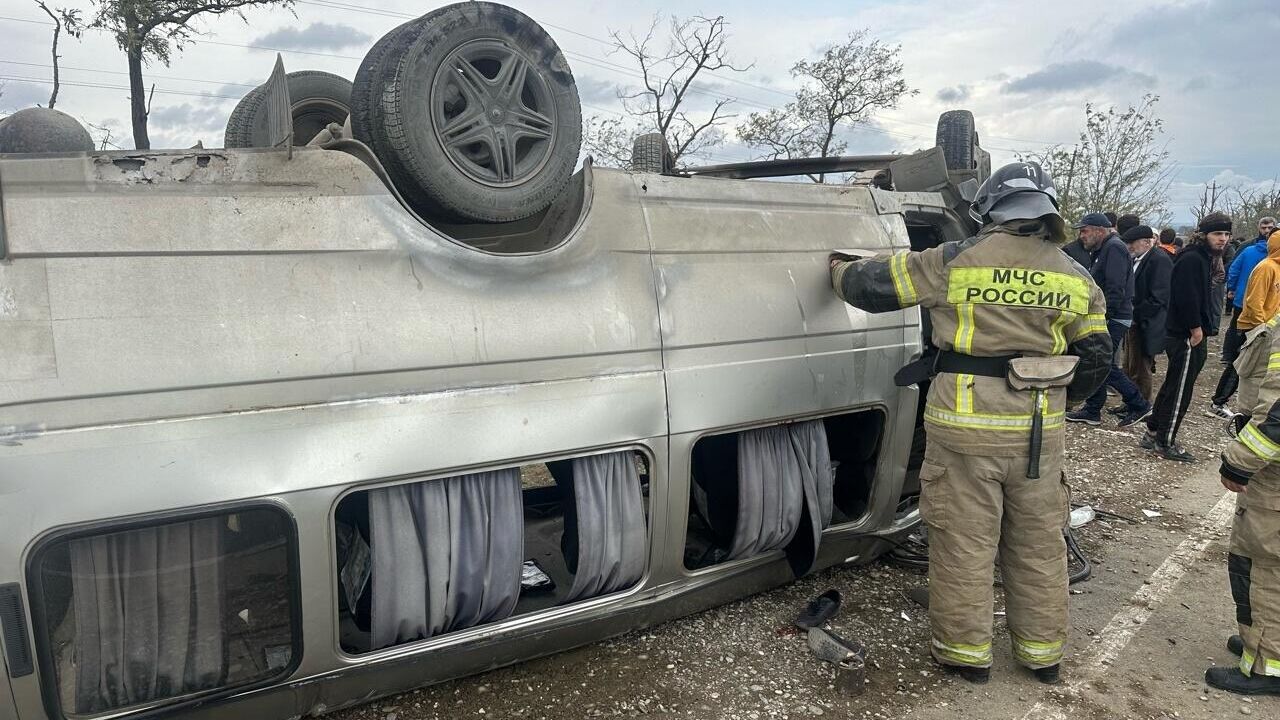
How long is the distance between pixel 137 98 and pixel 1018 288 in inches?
587

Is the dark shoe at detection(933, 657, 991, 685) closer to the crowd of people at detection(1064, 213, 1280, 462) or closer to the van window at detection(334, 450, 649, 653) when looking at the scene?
the van window at detection(334, 450, 649, 653)

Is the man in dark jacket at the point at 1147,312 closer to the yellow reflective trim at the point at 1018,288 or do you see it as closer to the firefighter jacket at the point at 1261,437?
the firefighter jacket at the point at 1261,437

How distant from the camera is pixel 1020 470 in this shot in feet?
9.32

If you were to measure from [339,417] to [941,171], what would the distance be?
300 centimetres

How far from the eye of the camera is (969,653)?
2846 mm

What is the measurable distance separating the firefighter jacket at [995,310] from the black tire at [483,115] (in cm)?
125

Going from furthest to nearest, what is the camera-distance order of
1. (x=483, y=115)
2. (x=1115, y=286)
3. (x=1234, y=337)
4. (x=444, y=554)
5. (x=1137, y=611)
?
(x=1234, y=337), (x=1115, y=286), (x=1137, y=611), (x=483, y=115), (x=444, y=554)

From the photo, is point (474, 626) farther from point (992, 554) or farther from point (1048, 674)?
point (1048, 674)

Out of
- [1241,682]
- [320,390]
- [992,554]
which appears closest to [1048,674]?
[992,554]

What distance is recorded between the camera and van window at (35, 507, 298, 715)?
5.89 feet

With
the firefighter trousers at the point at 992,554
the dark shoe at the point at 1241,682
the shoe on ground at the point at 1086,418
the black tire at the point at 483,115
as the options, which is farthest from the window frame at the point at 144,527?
the shoe on ground at the point at 1086,418

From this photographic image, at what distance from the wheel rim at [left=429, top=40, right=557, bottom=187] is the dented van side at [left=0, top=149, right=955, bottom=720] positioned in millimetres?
249

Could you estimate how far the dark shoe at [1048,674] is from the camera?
2.88 metres

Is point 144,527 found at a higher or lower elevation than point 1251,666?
higher
